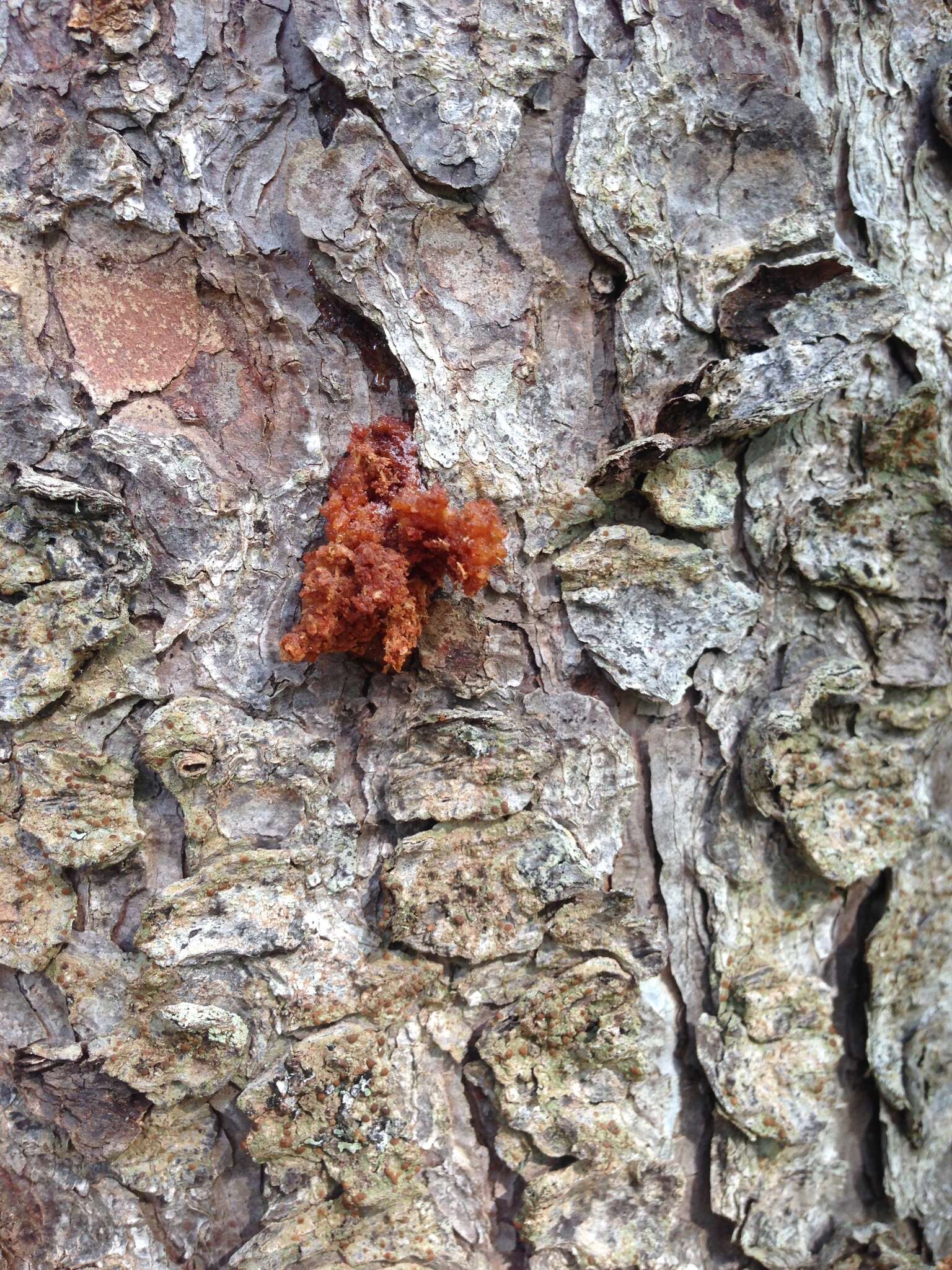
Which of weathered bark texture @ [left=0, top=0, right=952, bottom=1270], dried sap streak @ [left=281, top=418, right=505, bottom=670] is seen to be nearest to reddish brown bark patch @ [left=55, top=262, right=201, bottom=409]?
weathered bark texture @ [left=0, top=0, right=952, bottom=1270]

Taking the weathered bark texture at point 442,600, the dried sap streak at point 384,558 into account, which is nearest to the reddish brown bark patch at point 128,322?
the weathered bark texture at point 442,600

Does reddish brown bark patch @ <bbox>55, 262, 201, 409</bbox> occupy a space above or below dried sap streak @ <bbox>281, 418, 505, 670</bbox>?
above

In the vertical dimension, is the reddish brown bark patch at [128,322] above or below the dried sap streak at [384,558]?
above

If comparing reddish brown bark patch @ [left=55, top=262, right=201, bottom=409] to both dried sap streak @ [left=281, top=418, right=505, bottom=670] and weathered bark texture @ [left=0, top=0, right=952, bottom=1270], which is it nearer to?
weathered bark texture @ [left=0, top=0, right=952, bottom=1270]

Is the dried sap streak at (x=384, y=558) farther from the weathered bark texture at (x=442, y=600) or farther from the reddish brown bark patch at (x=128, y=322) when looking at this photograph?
the reddish brown bark patch at (x=128, y=322)

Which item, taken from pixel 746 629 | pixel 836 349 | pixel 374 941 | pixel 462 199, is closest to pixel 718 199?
pixel 836 349
